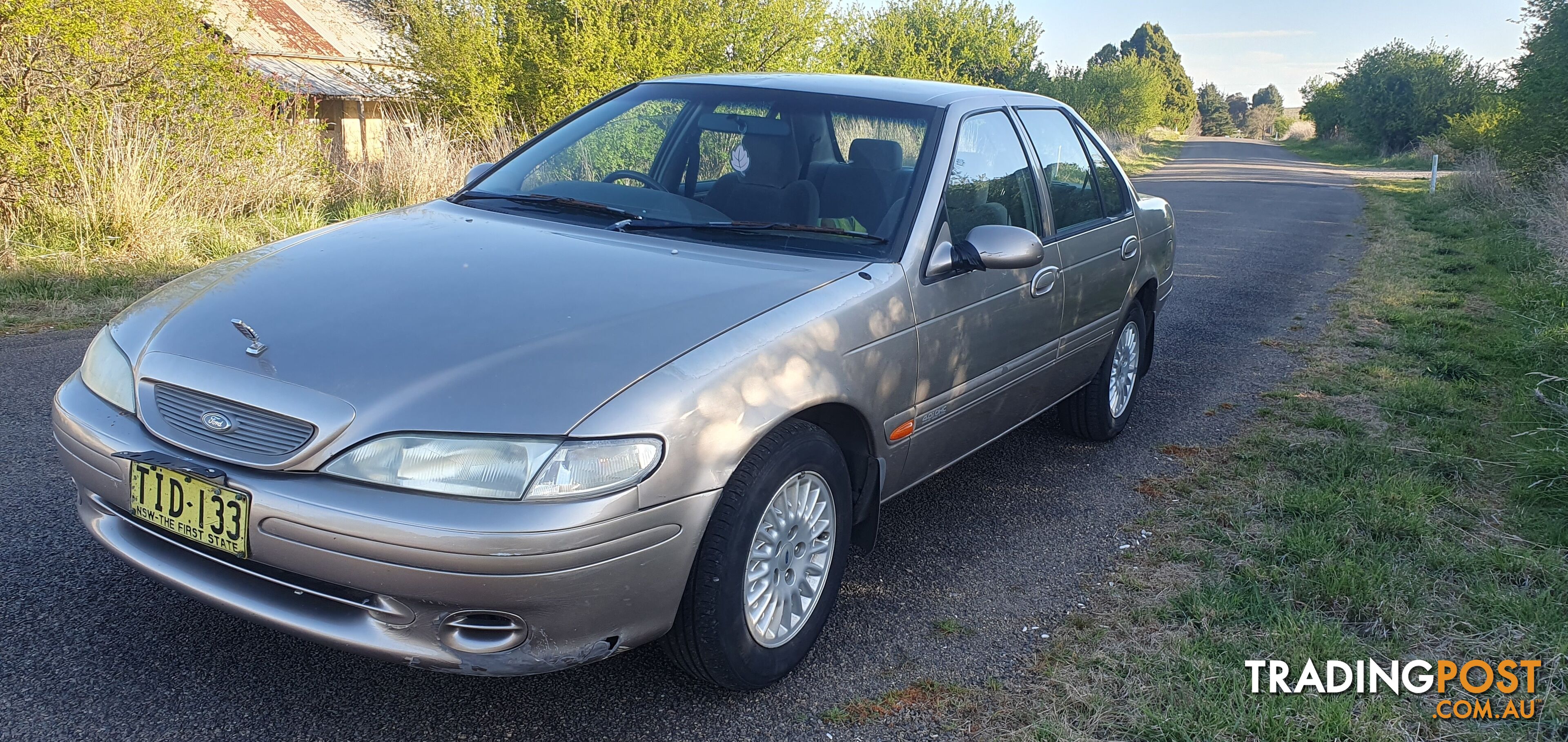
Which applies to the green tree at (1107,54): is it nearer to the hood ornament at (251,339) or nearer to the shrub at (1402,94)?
the shrub at (1402,94)

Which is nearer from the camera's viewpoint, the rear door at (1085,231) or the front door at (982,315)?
the front door at (982,315)

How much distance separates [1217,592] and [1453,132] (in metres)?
32.2

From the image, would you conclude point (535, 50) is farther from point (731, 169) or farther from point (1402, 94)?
point (1402, 94)

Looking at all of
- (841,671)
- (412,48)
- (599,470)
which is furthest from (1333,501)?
(412,48)

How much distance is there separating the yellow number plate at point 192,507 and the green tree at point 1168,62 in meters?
99.4

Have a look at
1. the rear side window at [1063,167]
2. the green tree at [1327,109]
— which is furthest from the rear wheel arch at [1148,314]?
the green tree at [1327,109]

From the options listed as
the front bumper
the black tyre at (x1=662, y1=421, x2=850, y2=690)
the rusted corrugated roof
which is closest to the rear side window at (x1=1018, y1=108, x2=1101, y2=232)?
the black tyre at (x1=662, y1=421, x2=850, y2=690)

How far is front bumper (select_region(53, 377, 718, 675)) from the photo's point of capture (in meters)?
2.16

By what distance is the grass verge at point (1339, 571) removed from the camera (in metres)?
2.74

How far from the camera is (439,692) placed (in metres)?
2.69

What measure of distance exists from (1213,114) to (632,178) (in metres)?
129

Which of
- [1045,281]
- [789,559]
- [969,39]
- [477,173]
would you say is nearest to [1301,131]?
[969,39]

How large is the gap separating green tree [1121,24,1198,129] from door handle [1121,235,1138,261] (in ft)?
314

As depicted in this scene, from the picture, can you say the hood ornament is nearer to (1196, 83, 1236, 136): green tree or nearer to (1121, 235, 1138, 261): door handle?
(1121, 235, 1138, 261): door handle
